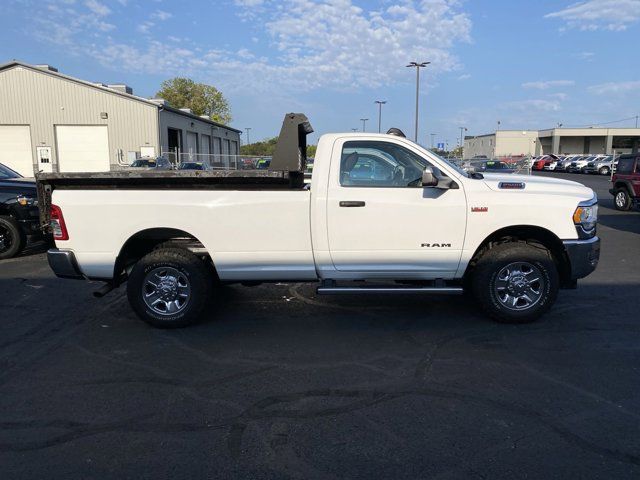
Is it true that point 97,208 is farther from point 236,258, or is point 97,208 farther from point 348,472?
point 348,472

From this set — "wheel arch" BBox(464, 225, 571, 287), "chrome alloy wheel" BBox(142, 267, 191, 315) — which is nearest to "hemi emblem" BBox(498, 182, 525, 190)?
"wheel arch" BBox(464, 225, 571, 287)

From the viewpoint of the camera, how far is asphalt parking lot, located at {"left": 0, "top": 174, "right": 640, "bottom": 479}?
3.06 m

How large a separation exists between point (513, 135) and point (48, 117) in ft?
248

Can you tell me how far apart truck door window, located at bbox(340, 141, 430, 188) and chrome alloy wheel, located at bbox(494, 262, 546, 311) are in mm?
1327

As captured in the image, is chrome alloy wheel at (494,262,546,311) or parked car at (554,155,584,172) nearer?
chrome alloy wheel at (494,262,546,311)

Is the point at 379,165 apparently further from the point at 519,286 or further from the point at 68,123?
the point at 68,123

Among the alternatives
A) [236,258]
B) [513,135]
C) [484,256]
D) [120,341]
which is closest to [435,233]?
[484,256]

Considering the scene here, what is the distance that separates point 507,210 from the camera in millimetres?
5176

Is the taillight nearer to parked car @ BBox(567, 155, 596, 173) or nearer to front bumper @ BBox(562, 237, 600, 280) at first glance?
front bumper @ BBox(562, 237, 600, 280)

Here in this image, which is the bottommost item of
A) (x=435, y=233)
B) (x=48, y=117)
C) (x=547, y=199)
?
(x=435, y=233)

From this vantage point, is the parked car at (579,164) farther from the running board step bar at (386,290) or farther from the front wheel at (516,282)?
the running board step bar at (386,290)

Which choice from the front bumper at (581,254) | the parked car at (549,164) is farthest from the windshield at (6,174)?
the parked car at (549,164)

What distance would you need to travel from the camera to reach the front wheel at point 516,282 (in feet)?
17.3

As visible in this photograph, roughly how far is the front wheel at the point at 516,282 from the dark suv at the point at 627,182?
11924 mm
